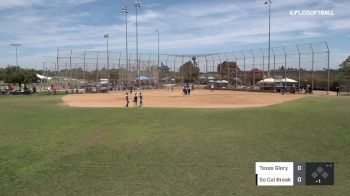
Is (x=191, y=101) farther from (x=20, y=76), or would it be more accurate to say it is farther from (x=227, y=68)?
(x=227, y=68)

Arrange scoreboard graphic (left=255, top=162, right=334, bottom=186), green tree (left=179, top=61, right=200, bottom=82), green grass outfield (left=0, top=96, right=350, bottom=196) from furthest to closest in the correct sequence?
green tree (left=179, top=61, right=200, bottom=82), green grass outfield (left=0, top=96, right=350, bottom=196), scoreboard graphic (left=255, top=162, right=334, bottom=186)

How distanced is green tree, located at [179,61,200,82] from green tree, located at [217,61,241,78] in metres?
7.18

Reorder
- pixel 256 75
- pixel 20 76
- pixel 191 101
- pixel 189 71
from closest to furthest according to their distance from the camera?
pixel 191 101 < pixel 20 76 < pixel 256 75 < pixel 189 71

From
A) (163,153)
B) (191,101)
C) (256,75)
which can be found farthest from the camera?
(256,75)

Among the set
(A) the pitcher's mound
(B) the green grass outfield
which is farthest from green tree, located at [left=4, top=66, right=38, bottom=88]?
(B) the green grass outfield

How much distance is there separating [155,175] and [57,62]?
59998mm

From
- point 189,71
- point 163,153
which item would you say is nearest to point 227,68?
point 189,71

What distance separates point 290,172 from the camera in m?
6.59

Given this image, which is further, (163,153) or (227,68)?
(227,68)

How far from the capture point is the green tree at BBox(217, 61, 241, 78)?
77875mm

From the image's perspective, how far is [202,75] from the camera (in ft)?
289

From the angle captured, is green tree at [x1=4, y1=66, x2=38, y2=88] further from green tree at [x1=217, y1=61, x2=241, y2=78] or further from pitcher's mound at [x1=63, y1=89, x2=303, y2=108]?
green tree at [x1=217, y1=61, x2=241, y2=78]

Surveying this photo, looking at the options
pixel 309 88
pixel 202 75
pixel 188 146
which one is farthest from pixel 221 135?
pixel 202 75

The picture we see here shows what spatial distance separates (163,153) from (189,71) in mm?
74935
